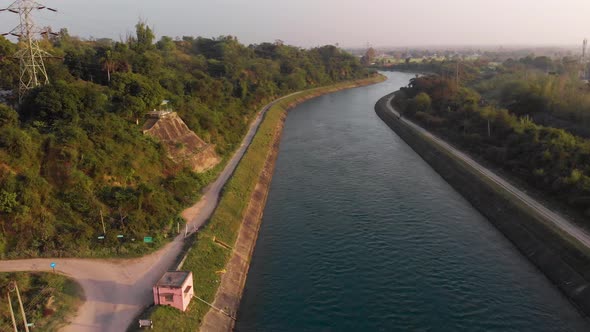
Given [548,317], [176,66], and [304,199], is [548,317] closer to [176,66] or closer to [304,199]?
[304,199]

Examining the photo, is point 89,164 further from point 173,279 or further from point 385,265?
point 385,265

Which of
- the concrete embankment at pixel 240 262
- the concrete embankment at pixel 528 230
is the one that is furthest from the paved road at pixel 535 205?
the concrete embankment at pixel 240 262

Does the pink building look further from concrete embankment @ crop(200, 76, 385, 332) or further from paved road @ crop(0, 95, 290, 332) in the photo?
concrete embankment @ crop(200, 76, 385, 332)

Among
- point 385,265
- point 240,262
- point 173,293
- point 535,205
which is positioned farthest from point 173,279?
point 535,205

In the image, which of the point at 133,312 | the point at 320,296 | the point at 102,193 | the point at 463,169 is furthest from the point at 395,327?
the point at 463,169

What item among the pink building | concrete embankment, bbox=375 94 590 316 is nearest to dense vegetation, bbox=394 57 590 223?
concrete embankment, bbox=375 94 590 316
